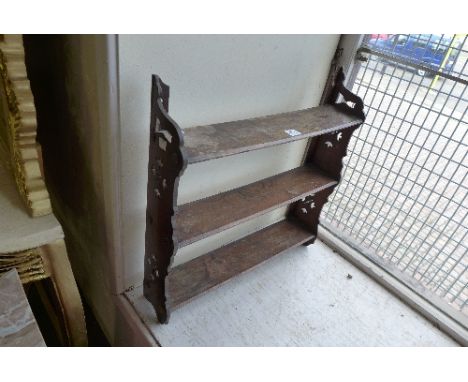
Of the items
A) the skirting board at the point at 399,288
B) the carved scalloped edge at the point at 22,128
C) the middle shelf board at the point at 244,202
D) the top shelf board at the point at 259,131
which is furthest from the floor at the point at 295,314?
the top shelf board at the point at 259,131

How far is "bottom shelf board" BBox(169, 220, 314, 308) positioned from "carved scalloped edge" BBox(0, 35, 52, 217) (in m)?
0.42

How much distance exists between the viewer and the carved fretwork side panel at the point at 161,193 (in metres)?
0.67

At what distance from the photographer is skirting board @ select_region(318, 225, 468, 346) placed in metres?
1.11

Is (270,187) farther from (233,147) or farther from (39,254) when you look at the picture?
(39,254)

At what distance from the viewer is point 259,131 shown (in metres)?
0.85

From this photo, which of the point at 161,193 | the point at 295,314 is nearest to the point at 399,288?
the point at 295,314

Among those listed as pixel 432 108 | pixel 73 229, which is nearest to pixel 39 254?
pixel 73 229

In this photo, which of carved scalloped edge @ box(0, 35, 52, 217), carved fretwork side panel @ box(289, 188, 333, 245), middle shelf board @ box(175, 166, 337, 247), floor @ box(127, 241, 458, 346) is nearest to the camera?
carved scalloped edge @ box(0, 35, 52, 217)

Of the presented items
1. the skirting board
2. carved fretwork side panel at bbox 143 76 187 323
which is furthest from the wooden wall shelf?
the skirting board

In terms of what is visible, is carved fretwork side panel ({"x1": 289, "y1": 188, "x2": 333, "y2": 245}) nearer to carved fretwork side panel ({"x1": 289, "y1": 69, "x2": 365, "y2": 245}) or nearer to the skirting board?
carved fretwork side panel ({"x1": 289, "y1": 69, "x2": 365, "y2": 245})

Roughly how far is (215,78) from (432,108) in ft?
2.10

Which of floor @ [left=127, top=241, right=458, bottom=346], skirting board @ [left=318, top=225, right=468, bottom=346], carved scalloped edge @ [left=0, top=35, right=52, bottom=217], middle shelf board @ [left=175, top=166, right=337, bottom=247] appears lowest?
floor @ [left=127, top=241, right=458, bottom=346]

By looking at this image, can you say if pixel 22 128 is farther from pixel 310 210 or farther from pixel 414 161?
pixel 414 161

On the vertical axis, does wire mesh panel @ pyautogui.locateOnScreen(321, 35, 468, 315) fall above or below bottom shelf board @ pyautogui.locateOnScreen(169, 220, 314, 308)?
above
